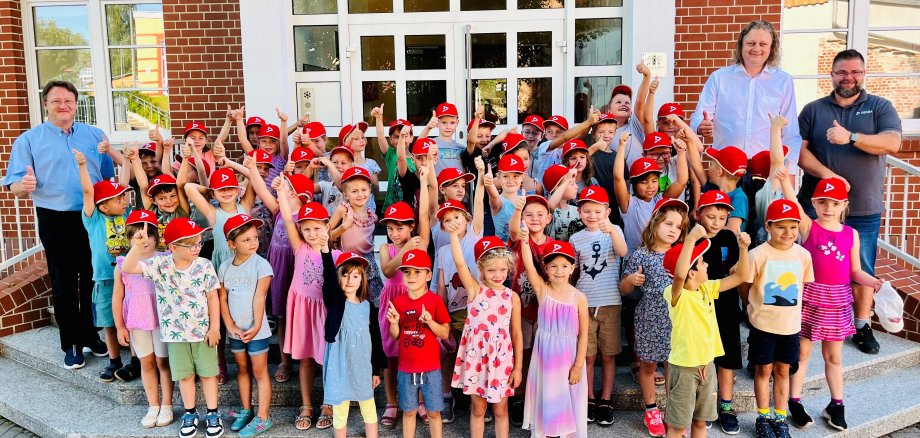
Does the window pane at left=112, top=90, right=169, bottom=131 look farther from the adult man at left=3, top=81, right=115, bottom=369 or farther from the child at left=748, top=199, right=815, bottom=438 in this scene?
the child at left=748, top=199, right=815, bottom=438

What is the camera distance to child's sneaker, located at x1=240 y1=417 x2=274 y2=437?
13.8ft

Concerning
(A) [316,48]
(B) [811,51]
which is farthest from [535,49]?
(B) [811,51]

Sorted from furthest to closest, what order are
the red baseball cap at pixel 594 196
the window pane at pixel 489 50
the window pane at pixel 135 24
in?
1. the window pane at pixel 135 24
2. the window pane at pixel 489 50
3. the red baseball cap at pixel 594 196

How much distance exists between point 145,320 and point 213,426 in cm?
80

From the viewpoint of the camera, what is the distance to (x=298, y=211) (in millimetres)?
Answer: 4289

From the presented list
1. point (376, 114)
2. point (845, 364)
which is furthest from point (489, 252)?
point (845, 364)

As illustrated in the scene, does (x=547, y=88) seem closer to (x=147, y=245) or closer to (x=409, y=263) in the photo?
(x=409, y=263)

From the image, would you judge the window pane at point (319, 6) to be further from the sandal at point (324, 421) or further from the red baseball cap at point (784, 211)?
the red baseball cap at point (784, 211)

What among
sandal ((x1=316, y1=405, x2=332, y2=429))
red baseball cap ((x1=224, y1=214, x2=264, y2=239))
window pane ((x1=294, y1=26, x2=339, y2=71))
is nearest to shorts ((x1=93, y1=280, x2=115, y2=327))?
red baseball cap ((x1=224, y1=214, x2=264, y2=239))

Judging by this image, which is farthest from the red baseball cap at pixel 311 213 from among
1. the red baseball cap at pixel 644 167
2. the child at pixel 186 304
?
the red baseball cap at pixel 644 167

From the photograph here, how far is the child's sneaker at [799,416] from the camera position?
4105 millimetres

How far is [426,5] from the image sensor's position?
7.26m

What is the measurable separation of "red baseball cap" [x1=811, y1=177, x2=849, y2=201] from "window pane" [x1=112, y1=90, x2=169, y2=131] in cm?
A: 697

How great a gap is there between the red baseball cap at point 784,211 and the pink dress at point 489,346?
5.18 ft
